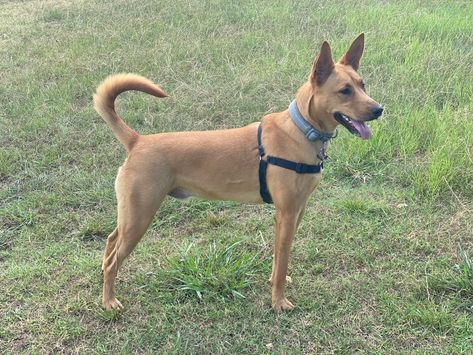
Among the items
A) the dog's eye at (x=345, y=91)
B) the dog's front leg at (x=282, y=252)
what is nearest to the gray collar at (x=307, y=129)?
the dog's eye at (x=345, y=91)

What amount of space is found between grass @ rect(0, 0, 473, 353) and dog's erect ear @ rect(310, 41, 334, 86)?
1.23 meters

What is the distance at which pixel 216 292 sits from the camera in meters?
2.98

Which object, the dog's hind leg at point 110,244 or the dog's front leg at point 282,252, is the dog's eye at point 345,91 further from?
the dog's hind leg at point 110,244

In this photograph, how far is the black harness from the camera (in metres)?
2.71

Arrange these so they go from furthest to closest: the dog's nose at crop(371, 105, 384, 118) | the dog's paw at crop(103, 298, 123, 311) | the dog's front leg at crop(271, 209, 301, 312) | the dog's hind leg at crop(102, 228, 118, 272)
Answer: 1. the dog's hind leg at crop(102, 228, 118, 272)
2. the dog's paw at crop(103, 298, 123, 311)
3. the dog's front leg at crop(271, 209, 301, 312)
4. the dog's nose at crop(371, 105, 384, 118)

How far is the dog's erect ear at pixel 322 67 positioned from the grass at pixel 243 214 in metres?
1.23

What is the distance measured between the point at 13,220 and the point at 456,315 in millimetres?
3262

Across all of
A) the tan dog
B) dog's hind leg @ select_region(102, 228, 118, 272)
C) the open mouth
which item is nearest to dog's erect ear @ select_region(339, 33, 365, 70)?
the tan dog

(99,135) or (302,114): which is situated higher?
(302,114)

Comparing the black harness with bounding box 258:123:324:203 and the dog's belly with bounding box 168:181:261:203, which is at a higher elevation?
the black harness with bounding box 258:123:324:203

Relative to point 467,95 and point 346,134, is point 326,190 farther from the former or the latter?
point 467,95

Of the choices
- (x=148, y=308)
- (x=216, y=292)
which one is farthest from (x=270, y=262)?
(x=148, y=308)

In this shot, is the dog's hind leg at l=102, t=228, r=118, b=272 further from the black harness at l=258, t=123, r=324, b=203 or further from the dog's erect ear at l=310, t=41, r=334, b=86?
the dog's erect ear at l=310, t=41, r=334, b=86

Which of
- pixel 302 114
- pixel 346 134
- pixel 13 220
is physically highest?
pixel 302 114
